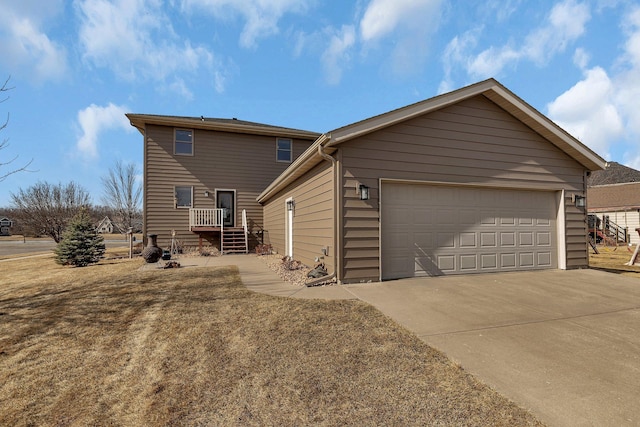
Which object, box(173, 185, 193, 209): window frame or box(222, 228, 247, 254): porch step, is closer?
box(222, 228, 247, 254): porch step

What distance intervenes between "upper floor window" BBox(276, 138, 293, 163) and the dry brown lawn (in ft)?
34.3

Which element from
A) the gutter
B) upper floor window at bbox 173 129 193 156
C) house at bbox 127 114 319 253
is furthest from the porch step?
upper floor window at bbox 173 129 193 156

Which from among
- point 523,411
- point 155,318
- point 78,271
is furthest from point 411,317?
point 78,271

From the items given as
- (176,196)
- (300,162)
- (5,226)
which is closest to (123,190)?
(176,196)

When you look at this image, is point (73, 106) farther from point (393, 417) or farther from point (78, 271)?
point (393, 417)

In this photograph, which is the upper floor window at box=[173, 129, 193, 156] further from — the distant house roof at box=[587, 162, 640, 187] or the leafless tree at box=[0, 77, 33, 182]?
the distant house roof at box=[587, 162, 640, 187]

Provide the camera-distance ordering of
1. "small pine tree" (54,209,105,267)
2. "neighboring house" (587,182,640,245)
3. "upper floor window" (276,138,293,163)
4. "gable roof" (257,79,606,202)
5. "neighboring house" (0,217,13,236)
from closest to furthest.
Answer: "gable roof" (257,79,606,202) < "small pine tree" (54,209,105,267) < "upper floor window" (276,138,293,163) < "neighboring house" (587,182,640,245) < "neighboring house" (0,217,13,236)

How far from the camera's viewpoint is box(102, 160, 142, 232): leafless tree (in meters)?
19.4

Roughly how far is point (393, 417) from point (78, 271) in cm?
953

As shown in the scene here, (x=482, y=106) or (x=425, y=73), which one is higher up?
(x=425, y=73)

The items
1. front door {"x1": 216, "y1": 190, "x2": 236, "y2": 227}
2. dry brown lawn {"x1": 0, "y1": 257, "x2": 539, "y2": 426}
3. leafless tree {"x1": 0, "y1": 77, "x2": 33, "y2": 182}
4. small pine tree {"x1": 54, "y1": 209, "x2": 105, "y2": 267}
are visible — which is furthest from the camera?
front door {"x1": 216, "y1": 190, "x2": 236, "y2": 227}

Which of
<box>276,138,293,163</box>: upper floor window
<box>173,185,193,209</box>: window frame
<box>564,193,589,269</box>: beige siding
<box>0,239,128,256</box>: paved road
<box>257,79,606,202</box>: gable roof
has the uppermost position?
<box>276,138,293,163</box>: upper floor window

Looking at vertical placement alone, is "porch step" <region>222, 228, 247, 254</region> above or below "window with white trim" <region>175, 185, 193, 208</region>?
below

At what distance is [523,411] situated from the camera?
1984 mm
